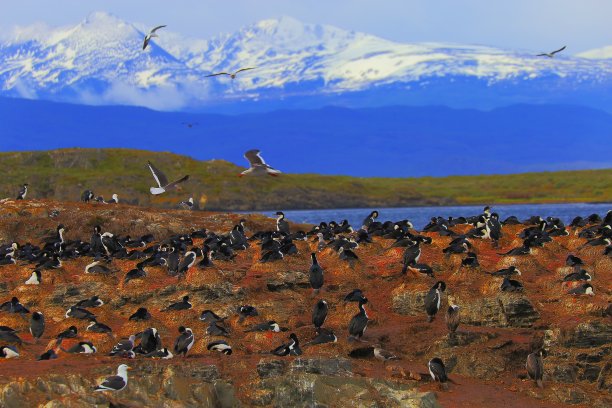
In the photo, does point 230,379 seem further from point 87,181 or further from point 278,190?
point 278,190

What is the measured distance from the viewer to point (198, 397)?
85.9 ft

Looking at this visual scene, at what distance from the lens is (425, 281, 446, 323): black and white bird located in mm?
31781

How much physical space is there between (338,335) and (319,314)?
3.80 feet

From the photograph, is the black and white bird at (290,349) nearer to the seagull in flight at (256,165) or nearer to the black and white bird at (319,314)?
the black and white bird at (319,314)

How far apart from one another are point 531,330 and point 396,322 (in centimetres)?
415

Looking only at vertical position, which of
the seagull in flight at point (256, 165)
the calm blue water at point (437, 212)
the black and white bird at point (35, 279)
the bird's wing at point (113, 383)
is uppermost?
the seagull in flight at point (256, 165)

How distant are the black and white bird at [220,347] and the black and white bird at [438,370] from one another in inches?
218

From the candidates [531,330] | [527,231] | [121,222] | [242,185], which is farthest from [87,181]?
[531,330]

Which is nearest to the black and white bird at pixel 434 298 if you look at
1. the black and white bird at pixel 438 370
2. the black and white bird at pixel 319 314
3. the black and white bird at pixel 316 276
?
the black and white bird at pixel 319 314

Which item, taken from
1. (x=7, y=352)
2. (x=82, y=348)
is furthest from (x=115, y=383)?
(x=7, y=352)

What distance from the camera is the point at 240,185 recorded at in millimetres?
150750

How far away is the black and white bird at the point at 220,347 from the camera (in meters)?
29.5

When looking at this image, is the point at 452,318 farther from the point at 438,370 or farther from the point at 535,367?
the point at 535,367

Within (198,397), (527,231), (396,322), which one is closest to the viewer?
(198,397)
